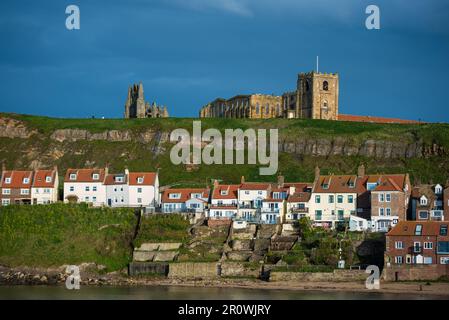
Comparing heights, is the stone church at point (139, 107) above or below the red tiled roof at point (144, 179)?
above

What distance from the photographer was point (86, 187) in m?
114

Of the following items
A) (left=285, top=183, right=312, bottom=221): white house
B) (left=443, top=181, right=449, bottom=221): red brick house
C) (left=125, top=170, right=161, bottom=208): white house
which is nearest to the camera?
(left=443, top=181, right=449, bottom=221): red brick house

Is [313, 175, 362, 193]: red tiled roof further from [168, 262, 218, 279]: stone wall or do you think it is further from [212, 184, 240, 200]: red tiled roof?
[168, 262, 218, 279]: stone wall

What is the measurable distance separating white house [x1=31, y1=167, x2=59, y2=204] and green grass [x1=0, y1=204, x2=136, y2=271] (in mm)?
5710

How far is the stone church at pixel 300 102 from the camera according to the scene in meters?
162

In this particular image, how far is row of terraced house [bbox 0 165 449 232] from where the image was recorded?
101312 millimetres

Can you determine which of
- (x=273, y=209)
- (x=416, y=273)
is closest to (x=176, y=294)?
(x=416, y=273)

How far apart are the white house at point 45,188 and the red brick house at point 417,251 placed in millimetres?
38569

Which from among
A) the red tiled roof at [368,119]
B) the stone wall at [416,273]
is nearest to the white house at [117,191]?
the stone wall at [416,273]

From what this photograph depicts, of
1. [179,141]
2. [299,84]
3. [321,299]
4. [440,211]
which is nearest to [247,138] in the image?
[179,141]

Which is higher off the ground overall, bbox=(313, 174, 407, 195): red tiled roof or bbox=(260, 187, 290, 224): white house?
bbox=(313, 174, 407, 195): red tiled roof

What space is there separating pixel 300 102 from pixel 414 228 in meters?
75.5

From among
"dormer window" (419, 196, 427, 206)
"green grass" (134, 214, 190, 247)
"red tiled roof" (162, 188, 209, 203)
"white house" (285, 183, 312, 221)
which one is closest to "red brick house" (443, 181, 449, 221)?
"dormer window" (419, 196, 427, 206)

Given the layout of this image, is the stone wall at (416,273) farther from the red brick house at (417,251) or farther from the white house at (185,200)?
the white house at (185,200)
